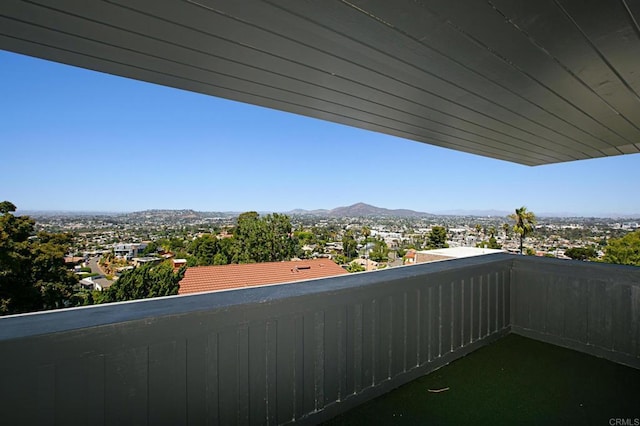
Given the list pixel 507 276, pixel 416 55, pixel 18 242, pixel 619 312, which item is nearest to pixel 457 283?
pixel 507 276

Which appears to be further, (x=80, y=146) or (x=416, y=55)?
(x=80, y=146)

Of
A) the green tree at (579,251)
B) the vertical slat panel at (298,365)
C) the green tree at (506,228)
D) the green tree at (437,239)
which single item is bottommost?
the green tree at (437,239)

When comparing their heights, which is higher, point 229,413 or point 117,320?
point 117,320

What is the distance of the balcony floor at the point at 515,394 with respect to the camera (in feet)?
5.55

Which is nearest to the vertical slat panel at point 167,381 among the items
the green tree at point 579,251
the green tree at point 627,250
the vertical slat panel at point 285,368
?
the vertical slat panel at point 285,368

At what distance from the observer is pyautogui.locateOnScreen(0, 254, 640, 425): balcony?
952 mm

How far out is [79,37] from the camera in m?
1.22

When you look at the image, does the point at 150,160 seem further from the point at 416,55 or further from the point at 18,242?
the point at 416,55

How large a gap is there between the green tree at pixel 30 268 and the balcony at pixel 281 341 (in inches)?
348

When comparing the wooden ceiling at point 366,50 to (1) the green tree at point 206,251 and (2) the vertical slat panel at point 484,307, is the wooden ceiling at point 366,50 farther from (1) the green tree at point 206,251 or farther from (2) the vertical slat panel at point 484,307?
(1) the green tree at point 206,251

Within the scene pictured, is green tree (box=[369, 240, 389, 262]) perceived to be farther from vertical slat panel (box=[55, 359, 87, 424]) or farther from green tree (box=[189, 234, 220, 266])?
vertical slat panel (box=[55, 359, 87, 424])

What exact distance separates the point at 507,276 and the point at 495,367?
2.89 ft

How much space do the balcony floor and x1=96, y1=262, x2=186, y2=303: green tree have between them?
9502mm

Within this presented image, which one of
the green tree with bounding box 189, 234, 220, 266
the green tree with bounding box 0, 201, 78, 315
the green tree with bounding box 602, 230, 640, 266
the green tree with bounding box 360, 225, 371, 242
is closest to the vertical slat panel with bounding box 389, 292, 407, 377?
the green tree with bounding box 0, 201, 78, 315
